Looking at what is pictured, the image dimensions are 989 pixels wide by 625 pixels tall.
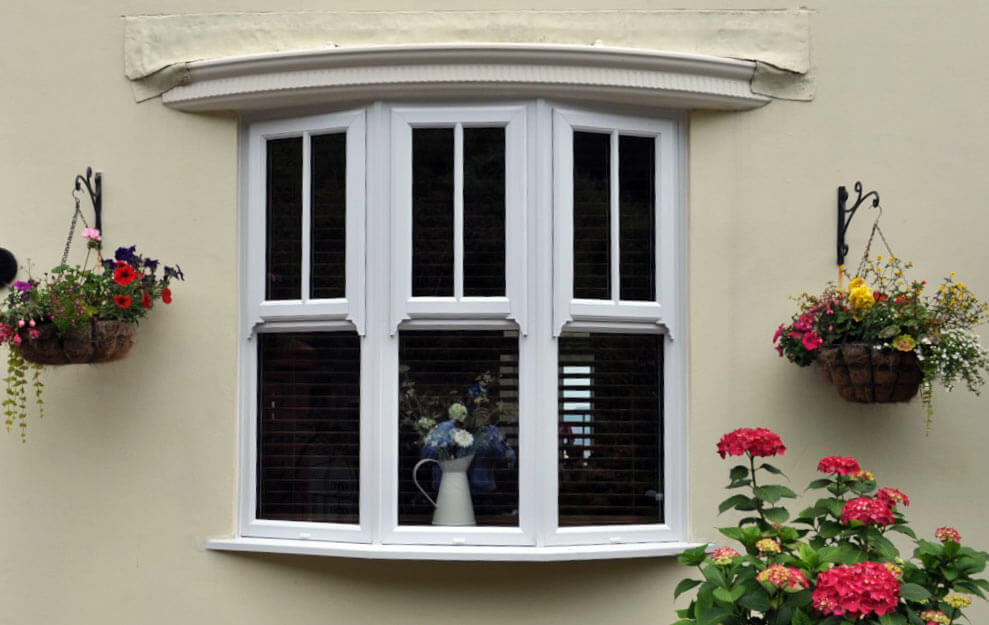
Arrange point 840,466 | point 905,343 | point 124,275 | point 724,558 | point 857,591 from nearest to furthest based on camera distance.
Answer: point 857,591 → point 724,558 → point 840,466 → point 905,343 → point 124,275

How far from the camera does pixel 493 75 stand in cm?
517

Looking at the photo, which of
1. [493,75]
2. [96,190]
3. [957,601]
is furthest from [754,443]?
[96,190]

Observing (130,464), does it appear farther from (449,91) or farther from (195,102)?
(449,91)

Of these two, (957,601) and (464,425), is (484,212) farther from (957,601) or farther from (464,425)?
(957,601)

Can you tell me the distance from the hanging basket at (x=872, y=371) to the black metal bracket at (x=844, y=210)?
1.64 feet

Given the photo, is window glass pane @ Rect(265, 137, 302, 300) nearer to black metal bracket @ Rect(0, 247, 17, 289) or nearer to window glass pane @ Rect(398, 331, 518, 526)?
window glass pane @ Rect(398, 331, 518, 526)

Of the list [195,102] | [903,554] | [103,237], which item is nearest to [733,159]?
[903,554]

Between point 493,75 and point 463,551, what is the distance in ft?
6.25

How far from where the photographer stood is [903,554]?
530 centimetres

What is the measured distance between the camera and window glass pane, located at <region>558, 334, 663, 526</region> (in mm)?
5297

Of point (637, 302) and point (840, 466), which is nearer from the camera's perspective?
point (840, 466)

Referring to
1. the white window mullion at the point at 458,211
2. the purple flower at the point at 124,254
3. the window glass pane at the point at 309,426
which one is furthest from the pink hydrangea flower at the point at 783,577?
the purple flower at the point at 124,254

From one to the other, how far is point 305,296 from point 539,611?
1623 millimetres

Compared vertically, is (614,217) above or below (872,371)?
above
